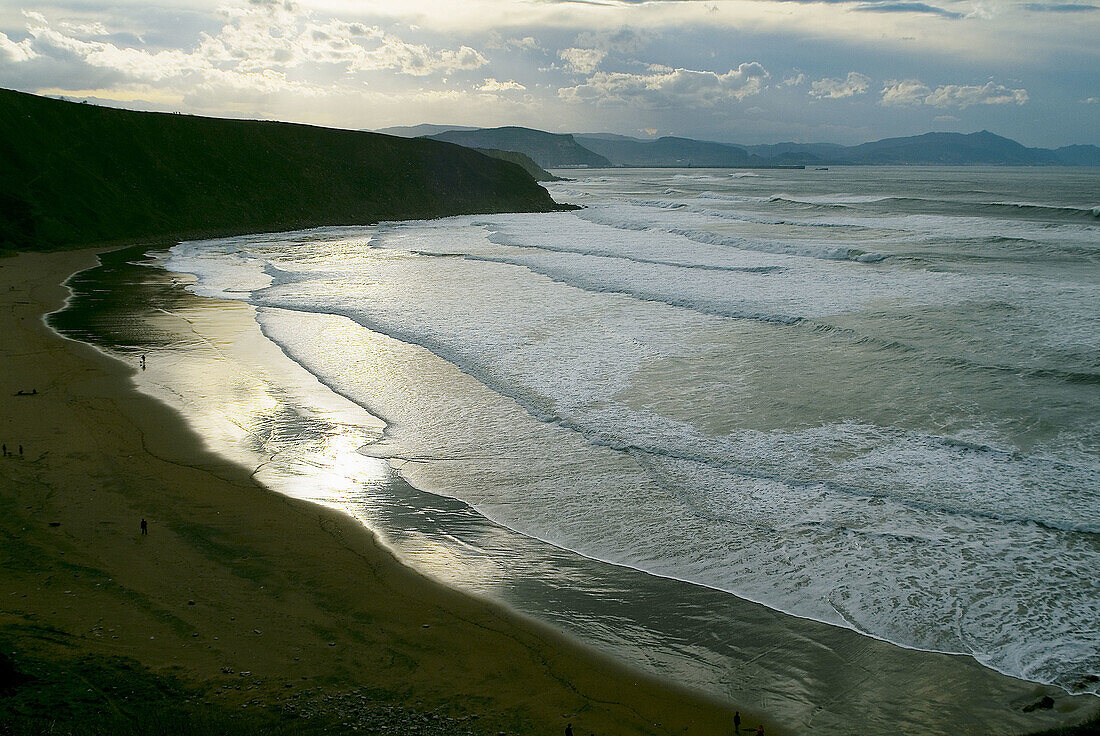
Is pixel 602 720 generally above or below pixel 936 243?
below

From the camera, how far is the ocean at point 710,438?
286 inches

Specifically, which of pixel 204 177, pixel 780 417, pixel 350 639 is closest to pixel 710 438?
pixel 780 417

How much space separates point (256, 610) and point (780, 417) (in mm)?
8490

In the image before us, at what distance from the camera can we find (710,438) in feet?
37.3

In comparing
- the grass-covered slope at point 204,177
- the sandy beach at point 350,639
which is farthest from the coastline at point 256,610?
the grass-covered slope at point 204,177

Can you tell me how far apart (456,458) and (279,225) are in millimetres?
48098

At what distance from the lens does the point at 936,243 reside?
34812 millimetres

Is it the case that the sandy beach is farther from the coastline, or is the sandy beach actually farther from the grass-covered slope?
the grass-covered slope

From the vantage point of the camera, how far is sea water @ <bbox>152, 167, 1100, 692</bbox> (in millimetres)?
7551

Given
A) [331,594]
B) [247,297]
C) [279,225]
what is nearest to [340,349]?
[247,297]

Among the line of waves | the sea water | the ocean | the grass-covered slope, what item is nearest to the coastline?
the ocean

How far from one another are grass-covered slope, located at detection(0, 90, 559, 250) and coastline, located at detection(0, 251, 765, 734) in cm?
3178

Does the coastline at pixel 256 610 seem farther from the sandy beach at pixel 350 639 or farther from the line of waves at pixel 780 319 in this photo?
the line of waves at pixel 780 319

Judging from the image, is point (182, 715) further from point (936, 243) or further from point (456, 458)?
point (936, 243)
